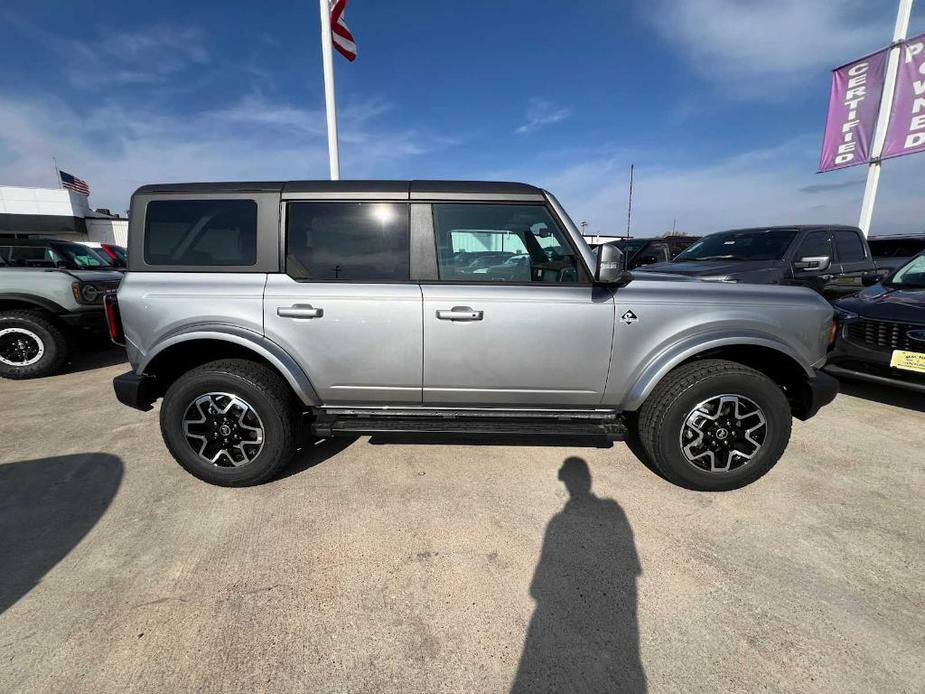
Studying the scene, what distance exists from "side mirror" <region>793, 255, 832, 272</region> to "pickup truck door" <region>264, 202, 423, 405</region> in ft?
16.1

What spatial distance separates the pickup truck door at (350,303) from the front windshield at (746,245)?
217 inches

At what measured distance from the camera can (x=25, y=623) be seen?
165 cm

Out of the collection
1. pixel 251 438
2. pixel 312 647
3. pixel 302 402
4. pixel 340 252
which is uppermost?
pixel 340 252

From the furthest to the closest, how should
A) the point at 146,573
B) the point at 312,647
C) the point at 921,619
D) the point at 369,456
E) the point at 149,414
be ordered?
1. the point at 149,414
2. the point at 369,456
3. the point at 146,573
4. the point at 921,619
5. the point at 312,647

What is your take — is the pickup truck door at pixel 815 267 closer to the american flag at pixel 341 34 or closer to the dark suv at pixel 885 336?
the dark suv at pixel 885 336

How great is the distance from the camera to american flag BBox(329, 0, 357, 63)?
6705 millimetres

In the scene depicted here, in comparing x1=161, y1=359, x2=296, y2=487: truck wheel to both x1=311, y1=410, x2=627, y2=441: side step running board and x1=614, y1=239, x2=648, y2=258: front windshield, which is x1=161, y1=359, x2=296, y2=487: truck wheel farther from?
x1=614, y1=239, x2=648, y2=258: front windshield

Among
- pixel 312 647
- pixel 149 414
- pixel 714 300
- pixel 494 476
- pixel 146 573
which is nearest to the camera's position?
pixel 312 647

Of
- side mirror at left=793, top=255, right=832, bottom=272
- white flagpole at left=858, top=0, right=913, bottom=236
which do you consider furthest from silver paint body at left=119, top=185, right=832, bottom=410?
white flagpole at left=858, top=0, right=913, bottom=236

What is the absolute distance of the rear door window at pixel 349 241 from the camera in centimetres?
249

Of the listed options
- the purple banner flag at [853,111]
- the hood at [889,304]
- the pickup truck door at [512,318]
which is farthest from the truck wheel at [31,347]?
the purple banner flag at [853,111]

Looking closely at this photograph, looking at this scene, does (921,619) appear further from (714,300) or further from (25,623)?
(25,623)

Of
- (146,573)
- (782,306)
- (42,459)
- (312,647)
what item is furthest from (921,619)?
(42,459)

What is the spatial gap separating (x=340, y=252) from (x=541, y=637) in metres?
2.29
